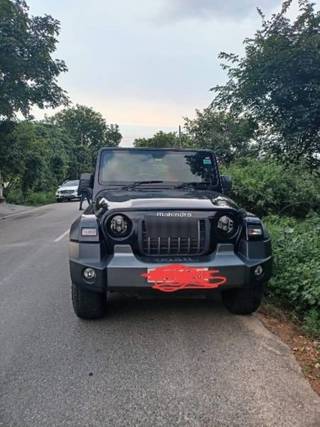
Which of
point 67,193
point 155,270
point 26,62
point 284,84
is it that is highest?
point 26,62

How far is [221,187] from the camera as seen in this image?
5.63 metres

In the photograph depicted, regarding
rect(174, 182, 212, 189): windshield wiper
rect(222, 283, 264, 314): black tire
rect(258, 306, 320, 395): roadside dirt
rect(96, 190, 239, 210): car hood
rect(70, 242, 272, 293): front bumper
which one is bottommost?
rect(258, 306, 320, 395): roadside dirt

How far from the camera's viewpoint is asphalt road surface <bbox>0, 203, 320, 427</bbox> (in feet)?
9.00

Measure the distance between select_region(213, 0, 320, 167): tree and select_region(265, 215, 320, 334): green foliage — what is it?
7.78 feet

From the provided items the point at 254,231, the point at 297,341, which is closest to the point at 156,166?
the point at 254,231

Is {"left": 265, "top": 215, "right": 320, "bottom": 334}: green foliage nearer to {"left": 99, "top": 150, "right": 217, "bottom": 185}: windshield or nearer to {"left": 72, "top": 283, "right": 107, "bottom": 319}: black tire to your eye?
{"left": 99, "top": 150, "right": 217, "bottom": 185}: windshield

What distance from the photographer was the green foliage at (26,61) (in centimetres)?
1490

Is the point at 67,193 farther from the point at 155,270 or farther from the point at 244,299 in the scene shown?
the point at 155,270

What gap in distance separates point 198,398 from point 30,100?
16.6m

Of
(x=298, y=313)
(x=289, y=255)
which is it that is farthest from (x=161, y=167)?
(x=298, y=313)

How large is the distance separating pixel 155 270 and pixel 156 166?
6.80 ft

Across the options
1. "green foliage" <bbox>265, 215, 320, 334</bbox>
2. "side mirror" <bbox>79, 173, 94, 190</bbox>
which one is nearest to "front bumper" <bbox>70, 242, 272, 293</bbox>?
"green foliage" <bbox>265, 215, 320, 334</bbox>

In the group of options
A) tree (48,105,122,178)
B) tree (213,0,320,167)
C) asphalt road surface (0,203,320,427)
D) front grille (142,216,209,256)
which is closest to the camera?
asphalt road surface (0,203,320,427)

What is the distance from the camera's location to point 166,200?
430 cm
